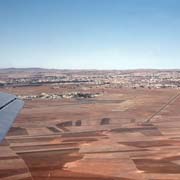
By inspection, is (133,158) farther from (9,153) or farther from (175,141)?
(9,153)

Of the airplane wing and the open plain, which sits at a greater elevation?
the airplane wing

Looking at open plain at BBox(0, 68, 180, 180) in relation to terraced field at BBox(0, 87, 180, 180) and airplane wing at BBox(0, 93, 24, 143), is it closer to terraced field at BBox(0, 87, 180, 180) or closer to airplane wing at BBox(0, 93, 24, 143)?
terraced field at BBox(0, 87, 180, 180)

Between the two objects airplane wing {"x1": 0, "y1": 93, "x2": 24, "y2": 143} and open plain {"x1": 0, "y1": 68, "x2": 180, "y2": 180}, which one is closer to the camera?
airplane wing {"x1": 0, "y1": 93, "x2": 24, "y2": 143}

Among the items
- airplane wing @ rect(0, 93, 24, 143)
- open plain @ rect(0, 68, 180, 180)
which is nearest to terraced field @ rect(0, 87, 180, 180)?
open plain @ rect(0, 68, 180, 180)

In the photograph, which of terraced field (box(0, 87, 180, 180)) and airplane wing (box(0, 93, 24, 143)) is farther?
terraced field (box(0, 87, 180, 180))

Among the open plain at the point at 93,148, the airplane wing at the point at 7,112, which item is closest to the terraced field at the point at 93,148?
the open plain at the point at 93,148

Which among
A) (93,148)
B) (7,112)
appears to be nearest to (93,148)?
(93,148)

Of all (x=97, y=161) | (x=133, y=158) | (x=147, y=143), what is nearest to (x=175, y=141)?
(x=147, y=143)

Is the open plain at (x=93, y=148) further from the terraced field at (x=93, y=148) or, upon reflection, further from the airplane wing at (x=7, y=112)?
the airplane wing at (x=7, y=112)
